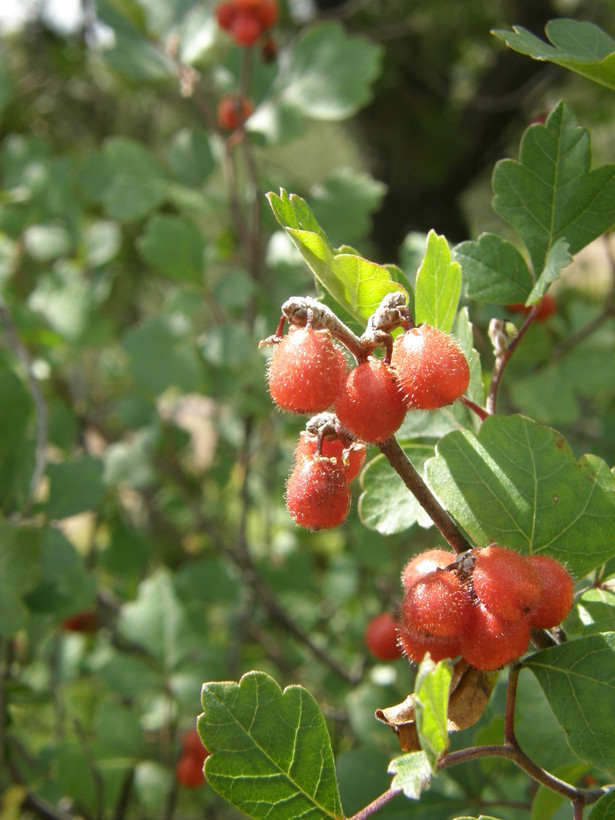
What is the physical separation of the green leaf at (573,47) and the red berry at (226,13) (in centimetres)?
116

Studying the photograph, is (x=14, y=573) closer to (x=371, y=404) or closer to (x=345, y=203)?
(x=371, y=404)

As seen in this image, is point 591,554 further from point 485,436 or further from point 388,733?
point 388,733

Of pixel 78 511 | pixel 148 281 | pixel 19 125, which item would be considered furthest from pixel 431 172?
pixel 78 511

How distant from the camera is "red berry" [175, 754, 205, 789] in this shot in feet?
5.66

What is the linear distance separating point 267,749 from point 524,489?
0.35 m

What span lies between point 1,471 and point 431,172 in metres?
2.81

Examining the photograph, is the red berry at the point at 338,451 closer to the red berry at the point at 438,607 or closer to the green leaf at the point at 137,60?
the red berry at the point at 438,607

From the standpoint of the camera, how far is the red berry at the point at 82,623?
6.96 feet

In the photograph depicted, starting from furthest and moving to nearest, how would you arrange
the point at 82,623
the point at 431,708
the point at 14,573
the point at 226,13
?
1. the point at 82,623
2. the point at 226,13
3. the point at 14,573
4. the point at 431,708

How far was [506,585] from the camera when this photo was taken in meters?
0.67

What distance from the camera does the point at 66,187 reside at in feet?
7.39

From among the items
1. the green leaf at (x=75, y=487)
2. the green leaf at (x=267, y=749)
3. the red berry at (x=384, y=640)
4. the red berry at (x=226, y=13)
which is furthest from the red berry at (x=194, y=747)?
the red berry at (x=226, y=13)

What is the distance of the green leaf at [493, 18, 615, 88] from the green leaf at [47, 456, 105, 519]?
3.54 ft

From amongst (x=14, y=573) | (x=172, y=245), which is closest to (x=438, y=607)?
(x=14, y=573)
